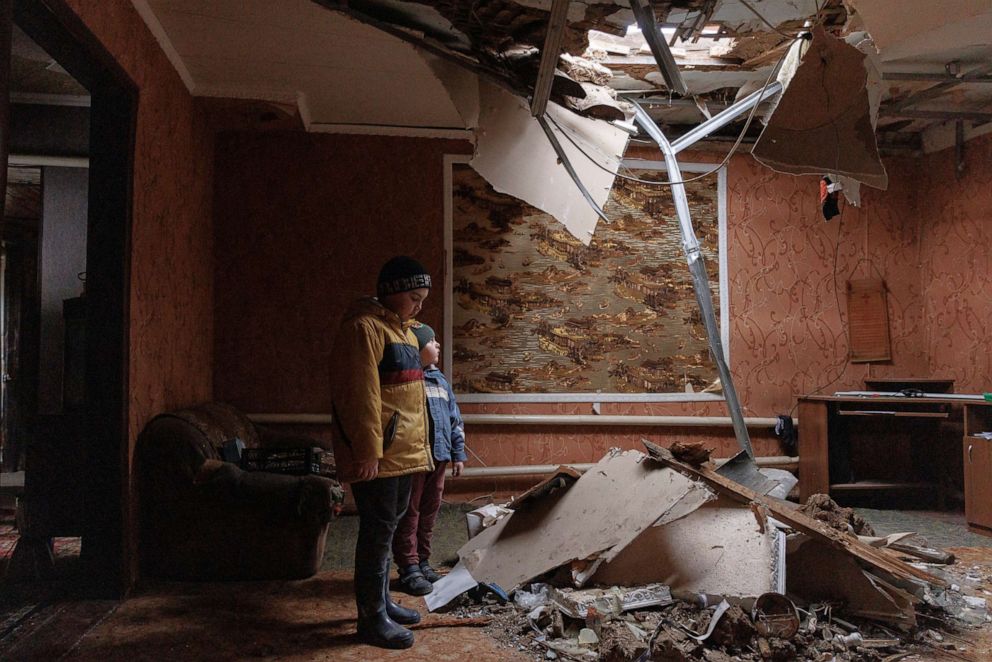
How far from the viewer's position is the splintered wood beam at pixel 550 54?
8.46ft

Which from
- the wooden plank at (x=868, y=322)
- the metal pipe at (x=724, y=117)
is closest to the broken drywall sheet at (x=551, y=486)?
the metal pipe at (x=724, y=117)

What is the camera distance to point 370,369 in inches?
91.9

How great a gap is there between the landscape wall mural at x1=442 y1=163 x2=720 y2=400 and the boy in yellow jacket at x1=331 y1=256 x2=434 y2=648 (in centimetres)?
226

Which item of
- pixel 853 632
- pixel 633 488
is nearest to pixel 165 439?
pixel 633 488

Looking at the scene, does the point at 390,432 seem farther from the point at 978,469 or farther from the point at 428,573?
the point at 978,469

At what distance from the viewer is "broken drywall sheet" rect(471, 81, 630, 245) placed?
347 cm

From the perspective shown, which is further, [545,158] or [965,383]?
[965,383]

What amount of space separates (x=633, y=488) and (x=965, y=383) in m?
3.34

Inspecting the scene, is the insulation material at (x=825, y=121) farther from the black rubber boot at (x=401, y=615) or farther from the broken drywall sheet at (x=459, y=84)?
the black rubber boot at (x=401, y=615)

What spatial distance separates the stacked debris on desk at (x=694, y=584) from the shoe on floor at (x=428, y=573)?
11 cm

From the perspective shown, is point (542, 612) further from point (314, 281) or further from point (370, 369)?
point (314, 281)

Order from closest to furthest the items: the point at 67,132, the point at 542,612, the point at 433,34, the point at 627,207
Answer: the point at 542,612 < the point at 433,34 < the point at 67,132 < the point at 627,207

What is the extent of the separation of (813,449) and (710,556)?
241 centimetres

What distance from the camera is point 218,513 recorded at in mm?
3053
